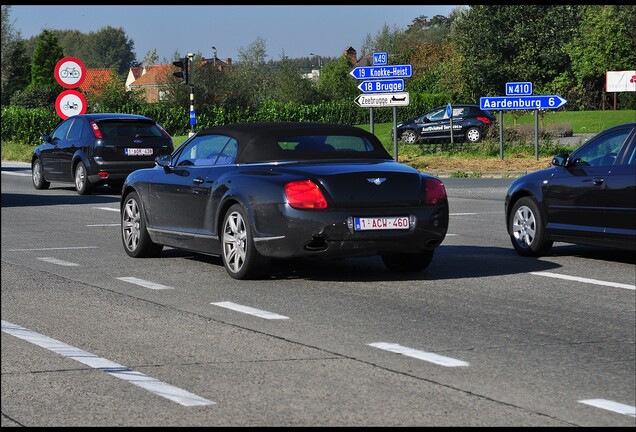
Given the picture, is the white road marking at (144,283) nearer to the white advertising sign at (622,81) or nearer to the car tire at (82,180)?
the car tire at (82,180)

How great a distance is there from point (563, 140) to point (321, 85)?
50785mm

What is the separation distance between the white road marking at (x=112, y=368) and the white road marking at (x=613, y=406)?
72.7 inches

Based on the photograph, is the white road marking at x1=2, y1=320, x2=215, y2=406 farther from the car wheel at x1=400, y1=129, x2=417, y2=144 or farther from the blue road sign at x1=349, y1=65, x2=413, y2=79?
the car wheel at x1=400, y1=129, x2=417, y2=144

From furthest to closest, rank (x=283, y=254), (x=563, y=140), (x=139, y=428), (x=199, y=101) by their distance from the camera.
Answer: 1. (x=199, y=101)
2. (x=563, y=140)
3. (x=283, y=254)
4. (x=139, y=428)

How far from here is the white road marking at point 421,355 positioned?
22.7 ft

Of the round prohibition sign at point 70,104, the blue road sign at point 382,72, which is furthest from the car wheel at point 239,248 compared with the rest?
the round prohibition sign at point 70,104

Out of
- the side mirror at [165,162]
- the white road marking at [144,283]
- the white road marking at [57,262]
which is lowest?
the white road marking at [144,283]

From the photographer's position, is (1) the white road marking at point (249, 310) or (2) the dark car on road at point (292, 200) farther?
(2) the dark car on road at point (292, 200)

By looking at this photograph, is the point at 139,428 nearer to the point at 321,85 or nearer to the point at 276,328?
the point at 276,328

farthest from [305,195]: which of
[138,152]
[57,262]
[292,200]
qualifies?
[138,152]

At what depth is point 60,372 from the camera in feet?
21.8

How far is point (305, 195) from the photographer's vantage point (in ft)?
34.3

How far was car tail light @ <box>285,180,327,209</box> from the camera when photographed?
10430mm

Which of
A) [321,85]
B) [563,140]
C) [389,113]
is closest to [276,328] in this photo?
[563,140]
